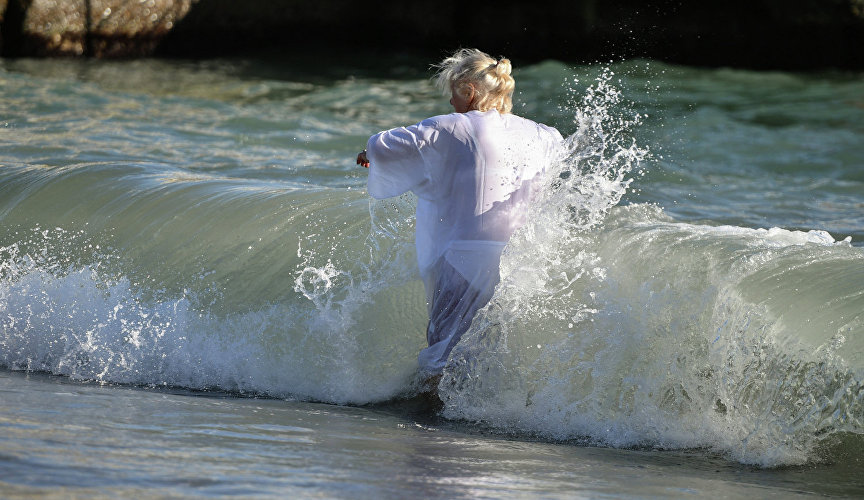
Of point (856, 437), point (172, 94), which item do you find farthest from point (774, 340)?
point (172, 94)

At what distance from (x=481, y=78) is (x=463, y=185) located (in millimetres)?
408

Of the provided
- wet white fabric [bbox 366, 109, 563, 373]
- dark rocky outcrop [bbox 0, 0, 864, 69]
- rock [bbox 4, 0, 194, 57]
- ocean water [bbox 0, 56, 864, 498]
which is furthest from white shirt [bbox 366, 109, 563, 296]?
rock [bbox 4, 0, 194, 57]

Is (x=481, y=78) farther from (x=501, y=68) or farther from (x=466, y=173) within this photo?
(x=466, y=173)

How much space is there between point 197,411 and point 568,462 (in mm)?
1345

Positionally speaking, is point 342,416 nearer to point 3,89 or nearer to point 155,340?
point 155,340

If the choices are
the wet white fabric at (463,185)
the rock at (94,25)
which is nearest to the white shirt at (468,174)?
the wet white fabric at (463,185)

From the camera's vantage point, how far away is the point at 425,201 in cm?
429

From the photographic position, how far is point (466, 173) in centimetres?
412

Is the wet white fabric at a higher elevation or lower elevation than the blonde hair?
lower

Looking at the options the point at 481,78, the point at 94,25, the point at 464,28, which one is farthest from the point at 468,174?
the point at 464,28

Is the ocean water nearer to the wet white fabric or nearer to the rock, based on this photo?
the wet white fabric

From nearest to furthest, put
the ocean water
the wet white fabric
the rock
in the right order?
the ocean water, the wet white fabric, the rock

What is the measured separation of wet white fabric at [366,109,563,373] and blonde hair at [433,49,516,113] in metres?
0.06

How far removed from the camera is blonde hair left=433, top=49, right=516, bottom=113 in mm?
4137
